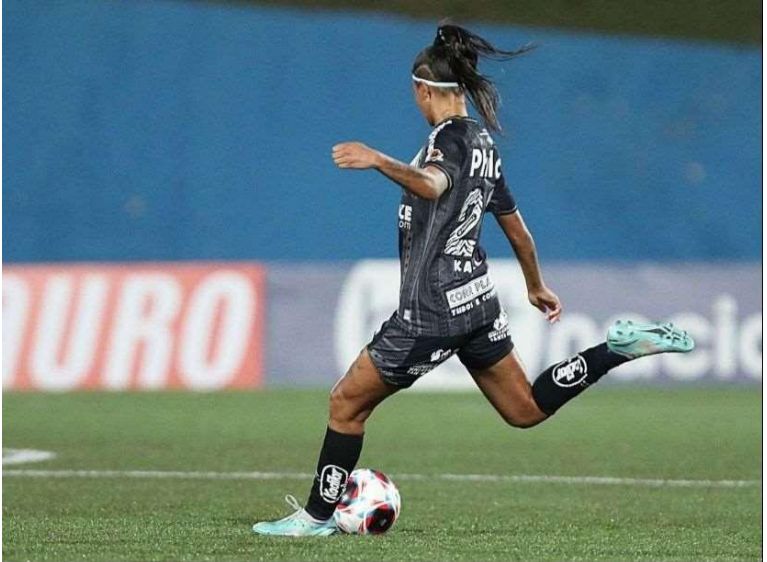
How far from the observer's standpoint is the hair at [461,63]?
23.0 feet

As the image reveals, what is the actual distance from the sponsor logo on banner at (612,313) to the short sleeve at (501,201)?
Result: 9644 millimetres

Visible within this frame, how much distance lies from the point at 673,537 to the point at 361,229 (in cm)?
1624

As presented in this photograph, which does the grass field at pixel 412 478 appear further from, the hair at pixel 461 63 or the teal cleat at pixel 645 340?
the hair at pixel 461 63

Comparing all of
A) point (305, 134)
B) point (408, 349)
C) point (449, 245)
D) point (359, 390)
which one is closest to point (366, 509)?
point (359, 390)

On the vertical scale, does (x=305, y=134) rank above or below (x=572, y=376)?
above

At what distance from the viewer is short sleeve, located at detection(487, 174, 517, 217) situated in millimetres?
7377

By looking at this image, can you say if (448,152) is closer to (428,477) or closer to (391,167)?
(391,167)

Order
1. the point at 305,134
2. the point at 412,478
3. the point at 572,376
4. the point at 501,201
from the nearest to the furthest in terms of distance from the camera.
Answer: the point at 572,376 < the point at 501,201 < the point at 412,478 < the point at 305,134

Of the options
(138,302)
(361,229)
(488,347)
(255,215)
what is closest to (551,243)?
(361,229)

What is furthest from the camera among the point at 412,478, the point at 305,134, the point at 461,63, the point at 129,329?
the point at 305,134

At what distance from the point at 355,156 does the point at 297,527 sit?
1.85 metres

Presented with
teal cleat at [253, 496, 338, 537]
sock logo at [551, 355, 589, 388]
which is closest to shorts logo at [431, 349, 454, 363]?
sock logo at [551, 355, 589, 388]

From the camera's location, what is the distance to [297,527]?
7.04 meters

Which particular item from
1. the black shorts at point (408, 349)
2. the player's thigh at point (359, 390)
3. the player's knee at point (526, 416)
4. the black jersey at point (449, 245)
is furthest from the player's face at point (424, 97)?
the player's knee at point (526, 416)
